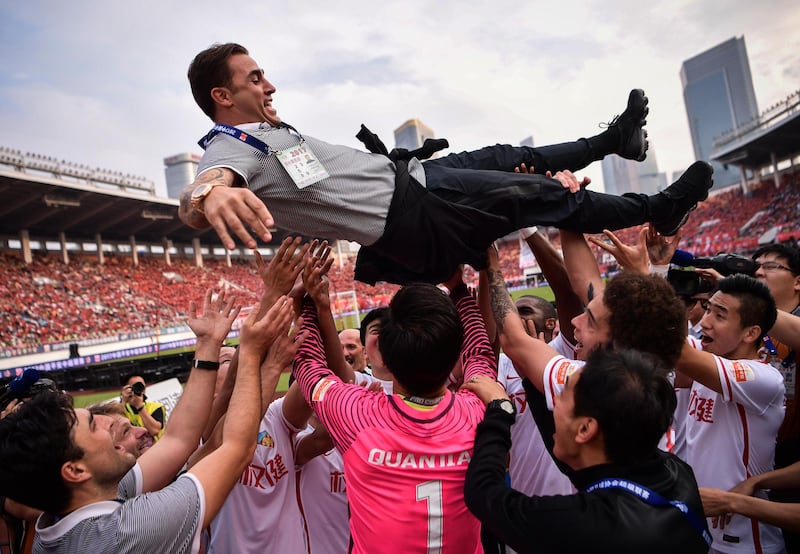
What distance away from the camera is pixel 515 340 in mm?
2162

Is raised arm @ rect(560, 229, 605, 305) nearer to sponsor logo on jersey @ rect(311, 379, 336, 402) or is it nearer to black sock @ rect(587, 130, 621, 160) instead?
black sock @ rect(587, 130, 621, 160)

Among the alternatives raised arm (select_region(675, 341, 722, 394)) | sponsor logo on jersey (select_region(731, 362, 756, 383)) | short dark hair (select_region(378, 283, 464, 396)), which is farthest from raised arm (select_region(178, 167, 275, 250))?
sponsor logo on jersey (select_region(731, 362, 756, 383))

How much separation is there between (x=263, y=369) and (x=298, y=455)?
966 millimetres

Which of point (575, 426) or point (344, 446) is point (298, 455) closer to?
point (344, 446)

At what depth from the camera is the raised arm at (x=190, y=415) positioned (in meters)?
2.11

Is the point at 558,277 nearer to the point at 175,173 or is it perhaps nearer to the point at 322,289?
the point at 322,289

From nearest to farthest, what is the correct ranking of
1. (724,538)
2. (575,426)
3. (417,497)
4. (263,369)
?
1. (575,426)
2. (417,497)
3. (263,369)
4. (724,538)

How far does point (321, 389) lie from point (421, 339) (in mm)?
552

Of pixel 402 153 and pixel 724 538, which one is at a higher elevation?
pixel 402 153

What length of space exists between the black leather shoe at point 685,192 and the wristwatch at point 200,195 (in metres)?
2.08

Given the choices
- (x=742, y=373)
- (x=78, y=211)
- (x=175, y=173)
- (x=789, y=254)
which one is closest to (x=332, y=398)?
(x=742, y=373)

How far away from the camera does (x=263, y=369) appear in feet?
7.16

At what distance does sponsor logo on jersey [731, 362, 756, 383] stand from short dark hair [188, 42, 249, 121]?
2.70 meters

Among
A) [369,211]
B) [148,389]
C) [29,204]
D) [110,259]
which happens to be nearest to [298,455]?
[369,211]
